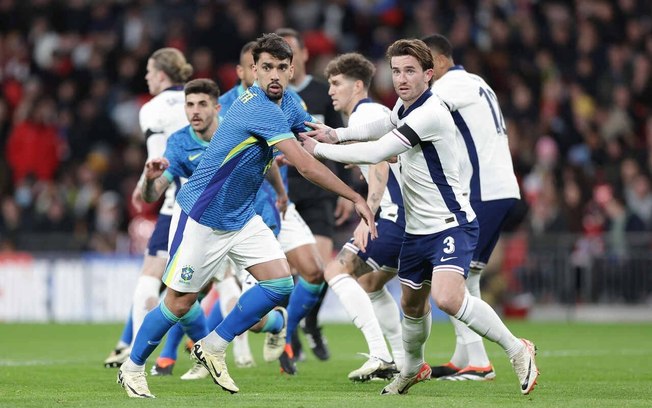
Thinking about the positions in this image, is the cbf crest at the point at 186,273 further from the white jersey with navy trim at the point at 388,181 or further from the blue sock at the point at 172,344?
the blue sock at the point at 172,344

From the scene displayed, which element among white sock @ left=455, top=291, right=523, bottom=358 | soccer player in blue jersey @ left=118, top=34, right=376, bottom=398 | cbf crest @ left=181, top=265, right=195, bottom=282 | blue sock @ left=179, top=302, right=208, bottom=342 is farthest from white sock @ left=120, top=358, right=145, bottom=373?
white sock @ left=455, top=291, right=523, bottom=358

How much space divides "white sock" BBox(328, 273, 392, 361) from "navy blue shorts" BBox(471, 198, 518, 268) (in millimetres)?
928

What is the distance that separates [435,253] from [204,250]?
1.55 m

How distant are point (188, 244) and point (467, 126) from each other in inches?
108

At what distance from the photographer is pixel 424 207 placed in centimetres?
831

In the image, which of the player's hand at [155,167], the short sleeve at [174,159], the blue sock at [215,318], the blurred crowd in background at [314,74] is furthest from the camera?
the blurred crowd in background at [314,74]

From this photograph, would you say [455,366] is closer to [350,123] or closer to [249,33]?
[350,123]

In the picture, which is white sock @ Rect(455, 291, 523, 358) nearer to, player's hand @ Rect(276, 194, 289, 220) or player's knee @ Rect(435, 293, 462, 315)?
player's knee @ Rect(435, 293, 462, 315)

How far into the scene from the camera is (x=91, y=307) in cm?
1923

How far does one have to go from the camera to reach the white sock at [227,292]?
433 inches

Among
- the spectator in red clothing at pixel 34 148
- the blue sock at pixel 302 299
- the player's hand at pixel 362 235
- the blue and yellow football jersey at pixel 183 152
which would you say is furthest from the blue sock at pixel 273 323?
the spectator in red clothing at pixel 34 148

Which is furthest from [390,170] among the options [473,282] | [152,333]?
[152,333]

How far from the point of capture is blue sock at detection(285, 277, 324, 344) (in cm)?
1071

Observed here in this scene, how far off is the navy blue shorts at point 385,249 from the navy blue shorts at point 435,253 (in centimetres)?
111
